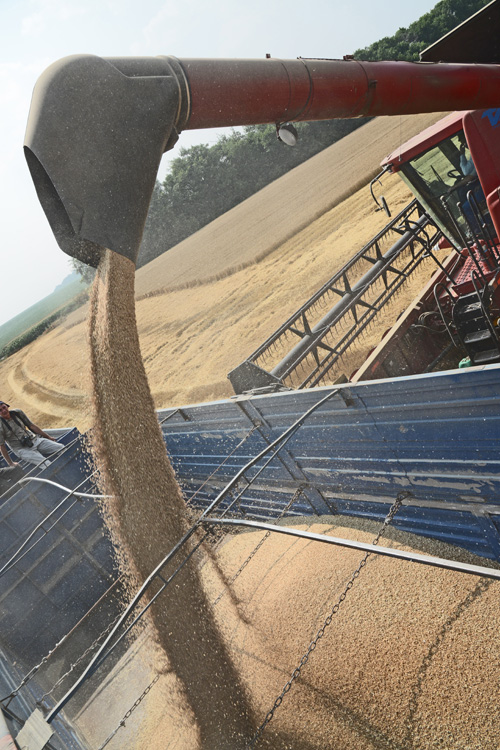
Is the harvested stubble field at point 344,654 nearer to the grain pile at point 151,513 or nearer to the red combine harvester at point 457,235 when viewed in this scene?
the grain pile at point 151,513

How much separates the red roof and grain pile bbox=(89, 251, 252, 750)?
10.5 feet

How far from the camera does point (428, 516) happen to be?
3.62 m

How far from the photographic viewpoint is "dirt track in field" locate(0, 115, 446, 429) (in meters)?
10.8

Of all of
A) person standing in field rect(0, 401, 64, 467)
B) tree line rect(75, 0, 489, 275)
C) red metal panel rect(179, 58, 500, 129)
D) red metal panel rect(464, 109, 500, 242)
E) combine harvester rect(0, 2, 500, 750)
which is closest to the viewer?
combine harvester rect(0, 2, 500, 750)

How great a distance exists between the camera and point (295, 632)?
371 cm

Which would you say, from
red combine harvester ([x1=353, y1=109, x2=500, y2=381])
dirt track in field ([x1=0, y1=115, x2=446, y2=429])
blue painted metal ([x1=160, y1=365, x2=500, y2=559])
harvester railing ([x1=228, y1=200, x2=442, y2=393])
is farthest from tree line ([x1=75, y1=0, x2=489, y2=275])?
blue painted metal ([x1=160, y1=365, x2=500, y2=559])

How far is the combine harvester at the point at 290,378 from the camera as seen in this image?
2145mm

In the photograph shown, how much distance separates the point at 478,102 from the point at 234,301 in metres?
11.0

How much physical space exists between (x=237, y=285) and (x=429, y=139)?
11830 millimetres

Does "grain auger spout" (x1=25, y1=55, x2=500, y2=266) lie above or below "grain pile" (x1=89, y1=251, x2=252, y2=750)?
above

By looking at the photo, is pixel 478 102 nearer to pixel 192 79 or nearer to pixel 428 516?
pixel 192 79

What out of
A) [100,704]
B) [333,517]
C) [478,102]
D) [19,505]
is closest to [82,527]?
[19,505]

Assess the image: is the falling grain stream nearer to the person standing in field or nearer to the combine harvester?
the combine harvester

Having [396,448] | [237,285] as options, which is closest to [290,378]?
[396,448]
